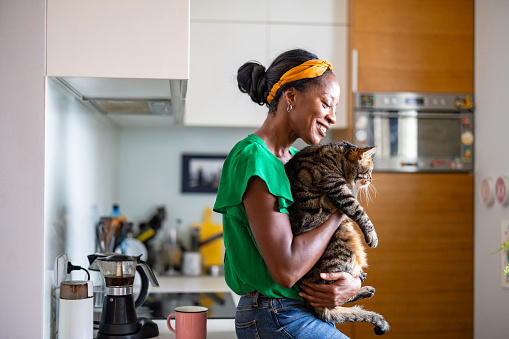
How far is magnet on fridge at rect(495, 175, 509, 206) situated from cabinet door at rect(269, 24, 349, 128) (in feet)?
2.76

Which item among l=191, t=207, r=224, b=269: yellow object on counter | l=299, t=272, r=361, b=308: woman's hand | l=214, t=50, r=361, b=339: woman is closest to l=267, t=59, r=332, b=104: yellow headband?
l=214, t=50, r=361, b=339: woman

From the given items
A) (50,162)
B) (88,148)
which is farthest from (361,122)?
(50,162)

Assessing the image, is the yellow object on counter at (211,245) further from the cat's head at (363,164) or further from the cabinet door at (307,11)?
the cat's head at (363,164)

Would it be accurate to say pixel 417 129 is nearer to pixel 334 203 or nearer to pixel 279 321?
pixel 334 203

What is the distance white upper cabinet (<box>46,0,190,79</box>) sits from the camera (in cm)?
144

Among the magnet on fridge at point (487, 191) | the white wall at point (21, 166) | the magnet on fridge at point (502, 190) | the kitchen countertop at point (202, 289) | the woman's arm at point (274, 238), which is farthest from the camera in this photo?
the magnet on fridge at point (487, 191)

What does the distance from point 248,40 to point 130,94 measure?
133cm

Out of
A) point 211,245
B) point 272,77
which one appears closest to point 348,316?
point 272,77

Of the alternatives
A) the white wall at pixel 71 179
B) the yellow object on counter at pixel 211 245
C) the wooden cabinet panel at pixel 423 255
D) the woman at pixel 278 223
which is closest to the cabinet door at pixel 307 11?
the wooden cabinet panel at pixel 423 255

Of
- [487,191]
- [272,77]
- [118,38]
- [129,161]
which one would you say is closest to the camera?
[272,77]

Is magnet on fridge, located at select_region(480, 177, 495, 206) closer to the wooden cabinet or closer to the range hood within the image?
the wooden cabinet

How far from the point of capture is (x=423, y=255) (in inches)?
114

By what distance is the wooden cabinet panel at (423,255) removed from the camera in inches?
112

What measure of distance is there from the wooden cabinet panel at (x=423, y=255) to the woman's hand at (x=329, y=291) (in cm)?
162
